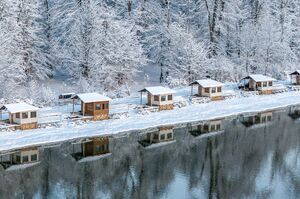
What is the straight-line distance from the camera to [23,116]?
4822 centimetres

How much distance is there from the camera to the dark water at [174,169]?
34.1 metres

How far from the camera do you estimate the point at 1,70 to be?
58.5 meters

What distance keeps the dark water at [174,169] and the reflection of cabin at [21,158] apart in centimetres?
63

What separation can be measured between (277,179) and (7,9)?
48138mm

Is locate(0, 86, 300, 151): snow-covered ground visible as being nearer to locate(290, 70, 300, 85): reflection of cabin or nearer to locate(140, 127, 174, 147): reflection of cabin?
locate(140, 127, 174, 147): reflection of cabin

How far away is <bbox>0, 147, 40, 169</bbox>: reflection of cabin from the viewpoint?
39219 mm

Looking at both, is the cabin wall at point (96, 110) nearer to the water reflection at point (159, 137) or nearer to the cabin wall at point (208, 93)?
the water reflection at point (159, 137)

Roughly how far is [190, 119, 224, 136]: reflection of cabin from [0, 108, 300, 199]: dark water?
0.12 metres

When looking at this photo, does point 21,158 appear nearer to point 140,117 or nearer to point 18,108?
point 18,108

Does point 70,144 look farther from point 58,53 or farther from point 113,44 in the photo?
point 58,53

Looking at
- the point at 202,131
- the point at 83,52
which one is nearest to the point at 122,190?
the point at 202,131

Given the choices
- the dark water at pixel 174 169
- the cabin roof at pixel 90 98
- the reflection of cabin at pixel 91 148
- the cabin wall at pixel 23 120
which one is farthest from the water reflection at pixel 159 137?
the cabin wall at pixel 23 120

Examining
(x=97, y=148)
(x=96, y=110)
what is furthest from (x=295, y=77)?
(x=97, y=148)

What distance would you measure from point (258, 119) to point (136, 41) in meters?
27.6
